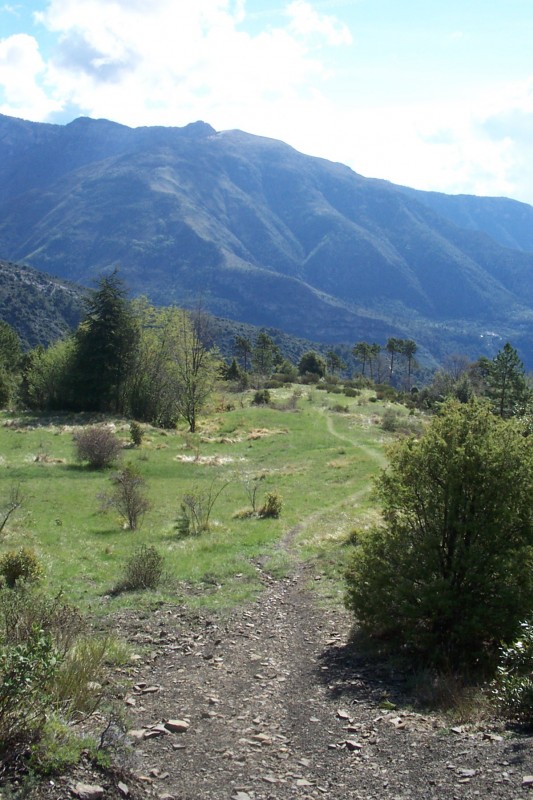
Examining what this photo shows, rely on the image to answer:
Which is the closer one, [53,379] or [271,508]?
[271,508]

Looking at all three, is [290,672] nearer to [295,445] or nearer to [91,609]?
[91,609]

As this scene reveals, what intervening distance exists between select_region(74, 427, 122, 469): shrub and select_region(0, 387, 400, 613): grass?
634 millimetres

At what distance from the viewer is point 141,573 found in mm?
13211

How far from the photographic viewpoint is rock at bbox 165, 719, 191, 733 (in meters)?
7.30

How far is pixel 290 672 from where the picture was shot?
31.0 feet

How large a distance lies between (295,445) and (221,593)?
98.0 feet

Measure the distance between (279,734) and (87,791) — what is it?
2.70 meters

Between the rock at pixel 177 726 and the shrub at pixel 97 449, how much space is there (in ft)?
84.7

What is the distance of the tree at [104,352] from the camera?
53.9m

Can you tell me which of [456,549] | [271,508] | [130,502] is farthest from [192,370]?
[456,549]

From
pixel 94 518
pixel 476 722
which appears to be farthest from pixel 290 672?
pixel 94 518

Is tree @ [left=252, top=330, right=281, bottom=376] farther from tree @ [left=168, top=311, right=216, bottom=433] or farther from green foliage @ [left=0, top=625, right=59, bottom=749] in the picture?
green foliage @ [left=0, top=625, right=59, bottom=749]

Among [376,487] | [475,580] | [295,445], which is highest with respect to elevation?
[376,487]

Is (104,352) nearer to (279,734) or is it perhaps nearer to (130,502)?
(130,502)
